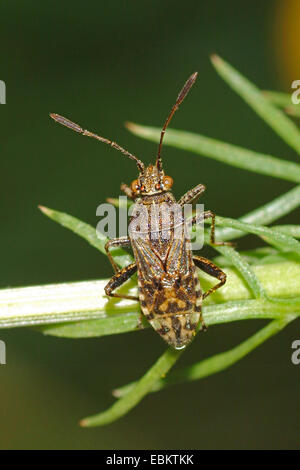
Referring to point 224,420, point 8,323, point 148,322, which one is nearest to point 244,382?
point 224,420

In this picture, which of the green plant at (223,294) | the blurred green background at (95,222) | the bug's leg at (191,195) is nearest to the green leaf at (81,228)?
the green plant at (223,294)

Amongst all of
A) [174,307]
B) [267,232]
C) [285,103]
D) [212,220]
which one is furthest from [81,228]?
[285,103]

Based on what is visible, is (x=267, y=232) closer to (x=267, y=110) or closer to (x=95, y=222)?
(x=267, y=110)

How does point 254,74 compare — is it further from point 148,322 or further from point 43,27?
point 148,322

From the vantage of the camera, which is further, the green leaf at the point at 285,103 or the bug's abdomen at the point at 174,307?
the green leaf at the point at 285,103

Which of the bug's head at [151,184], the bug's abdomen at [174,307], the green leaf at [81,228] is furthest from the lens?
the bug's head at [151,184]

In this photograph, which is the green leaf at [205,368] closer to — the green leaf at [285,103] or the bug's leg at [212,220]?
the bug's leg at [212,220]
